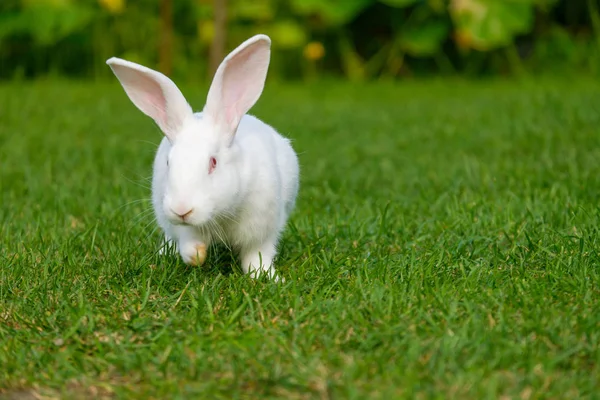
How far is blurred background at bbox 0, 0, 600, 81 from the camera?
8672 millimetres

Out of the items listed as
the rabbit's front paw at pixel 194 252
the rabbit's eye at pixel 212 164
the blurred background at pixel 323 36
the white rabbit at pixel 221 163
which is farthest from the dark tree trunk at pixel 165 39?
the rabbit's eye at pixel 212 164

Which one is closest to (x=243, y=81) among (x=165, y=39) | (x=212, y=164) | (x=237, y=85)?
(x=237, y=85)

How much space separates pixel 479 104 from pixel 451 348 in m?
4.79

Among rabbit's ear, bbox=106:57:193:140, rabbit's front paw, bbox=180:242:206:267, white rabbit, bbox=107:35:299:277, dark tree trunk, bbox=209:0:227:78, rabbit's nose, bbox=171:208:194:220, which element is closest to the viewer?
rabbit's nose, bbox=171:208:194:220

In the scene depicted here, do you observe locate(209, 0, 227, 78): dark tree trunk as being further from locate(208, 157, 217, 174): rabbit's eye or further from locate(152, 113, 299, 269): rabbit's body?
locate(208, 157, 217, 174): rabbit's eye

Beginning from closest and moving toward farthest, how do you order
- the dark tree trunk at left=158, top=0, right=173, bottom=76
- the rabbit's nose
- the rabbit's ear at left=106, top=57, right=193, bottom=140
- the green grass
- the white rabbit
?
1. the green grass
2. the rabbit's nose
3. the white rabbit
4. the rabbit's ear at left=106, top=57, right=193, bottom=140
5. the dark tree trunk at left=158, top=0, right=173, bottom=76

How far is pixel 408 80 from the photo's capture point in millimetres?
9125

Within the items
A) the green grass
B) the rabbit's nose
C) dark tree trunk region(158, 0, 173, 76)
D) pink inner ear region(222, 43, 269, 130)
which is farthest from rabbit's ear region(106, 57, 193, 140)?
dark tree trunk region(158, 0, 173, 76)

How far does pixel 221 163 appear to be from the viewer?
2.70m

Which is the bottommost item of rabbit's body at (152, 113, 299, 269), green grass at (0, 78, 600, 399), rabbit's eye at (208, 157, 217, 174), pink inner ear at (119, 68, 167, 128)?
green grass at (0, 78, 600, 399)

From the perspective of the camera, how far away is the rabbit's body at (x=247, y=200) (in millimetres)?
2816

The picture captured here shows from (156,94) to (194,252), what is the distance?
1.61ft

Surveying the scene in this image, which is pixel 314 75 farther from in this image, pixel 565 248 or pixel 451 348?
pixel 451 348

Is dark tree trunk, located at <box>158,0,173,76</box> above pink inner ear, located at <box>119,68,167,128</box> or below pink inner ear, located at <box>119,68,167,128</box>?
below
